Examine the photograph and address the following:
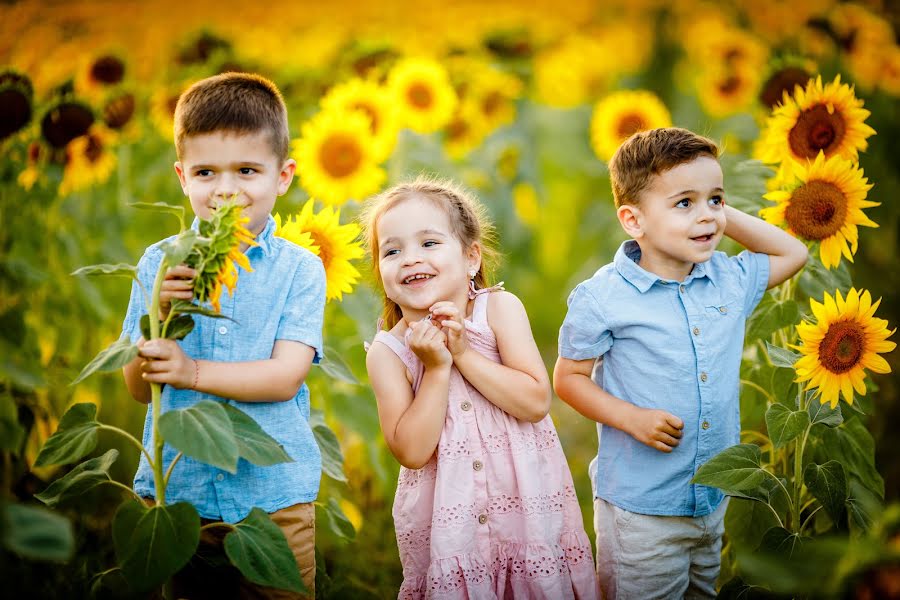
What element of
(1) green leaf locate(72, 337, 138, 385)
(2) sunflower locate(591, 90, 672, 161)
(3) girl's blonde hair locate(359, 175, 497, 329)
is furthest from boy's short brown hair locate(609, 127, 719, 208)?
(2) sunflower locate(591, 90, 672, 161)

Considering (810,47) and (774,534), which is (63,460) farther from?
(810,47)

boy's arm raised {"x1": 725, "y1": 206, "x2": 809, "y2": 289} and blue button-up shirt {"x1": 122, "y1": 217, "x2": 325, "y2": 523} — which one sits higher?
boy's arm raised {"x1": 725, "y1": 206, "x2": 809, "y2": 289}

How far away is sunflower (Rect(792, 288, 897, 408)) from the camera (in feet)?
6.41

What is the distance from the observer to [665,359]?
2.08 meters

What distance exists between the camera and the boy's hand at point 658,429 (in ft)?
6.54

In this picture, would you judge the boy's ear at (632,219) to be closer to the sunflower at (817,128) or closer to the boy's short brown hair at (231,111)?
the sunflower at (817,128)

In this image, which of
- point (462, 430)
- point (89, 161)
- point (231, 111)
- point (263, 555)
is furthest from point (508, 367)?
point (89, 161)

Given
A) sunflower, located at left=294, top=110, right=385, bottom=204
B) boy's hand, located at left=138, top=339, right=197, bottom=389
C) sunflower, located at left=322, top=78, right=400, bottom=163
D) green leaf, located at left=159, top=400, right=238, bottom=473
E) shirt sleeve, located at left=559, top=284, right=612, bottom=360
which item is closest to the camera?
green leaf, located at left=159, top=400, right=238, bottom=473

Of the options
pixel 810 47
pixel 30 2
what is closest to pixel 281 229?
pixel 30 2

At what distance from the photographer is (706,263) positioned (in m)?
2.18

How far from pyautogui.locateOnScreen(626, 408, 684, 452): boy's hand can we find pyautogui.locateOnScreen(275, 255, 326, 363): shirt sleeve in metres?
0.73

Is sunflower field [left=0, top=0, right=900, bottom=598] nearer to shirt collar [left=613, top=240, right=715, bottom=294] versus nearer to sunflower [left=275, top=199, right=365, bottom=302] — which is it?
sunflower [left=275, top=199, right=365, bottom=302]

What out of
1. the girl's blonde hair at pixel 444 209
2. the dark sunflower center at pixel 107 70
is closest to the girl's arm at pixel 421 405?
the girl's blonde hair at pixel 444 209

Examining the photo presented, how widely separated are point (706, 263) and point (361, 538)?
1.53m
